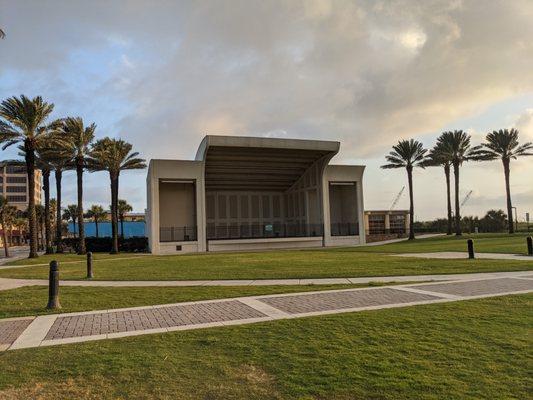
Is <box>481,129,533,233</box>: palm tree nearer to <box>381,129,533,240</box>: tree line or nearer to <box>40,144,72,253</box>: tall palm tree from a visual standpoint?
<box>381,129,533,240</box>: tree line

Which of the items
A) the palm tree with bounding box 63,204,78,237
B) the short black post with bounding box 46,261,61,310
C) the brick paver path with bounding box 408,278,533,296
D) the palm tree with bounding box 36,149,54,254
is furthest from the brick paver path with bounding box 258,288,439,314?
the palm tree with bounding box 63,204,78,237

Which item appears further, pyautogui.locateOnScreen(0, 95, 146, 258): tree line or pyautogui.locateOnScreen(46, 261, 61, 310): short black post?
pyautogui.locateOnScreen(0, 95, 146, 258): tree line

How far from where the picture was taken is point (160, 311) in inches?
361

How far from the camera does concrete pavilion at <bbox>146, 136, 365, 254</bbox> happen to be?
40406 mm

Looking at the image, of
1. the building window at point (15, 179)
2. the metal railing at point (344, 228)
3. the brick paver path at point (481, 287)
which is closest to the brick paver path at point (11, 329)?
the brick paver path at point (481, 287)

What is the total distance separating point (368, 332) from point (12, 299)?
360 inches

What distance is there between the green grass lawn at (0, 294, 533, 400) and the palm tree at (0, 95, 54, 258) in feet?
104

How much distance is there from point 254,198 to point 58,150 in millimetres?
19857

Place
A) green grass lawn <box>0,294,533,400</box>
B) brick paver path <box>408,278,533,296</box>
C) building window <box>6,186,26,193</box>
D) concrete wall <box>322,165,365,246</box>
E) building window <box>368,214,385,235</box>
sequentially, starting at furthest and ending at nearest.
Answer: building window <box>6,186,26,193</box>
building window <box>368,214,385,235</box>
concrete wall <box>322,165,365,246</box>
brick paver path <box>408,278,533,296</box>
green grass lawn <box>0,294,533,400</box>

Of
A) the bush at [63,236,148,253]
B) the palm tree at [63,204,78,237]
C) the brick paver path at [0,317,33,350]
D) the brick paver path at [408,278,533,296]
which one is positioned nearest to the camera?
the brick paver path at [0,317,33,350]

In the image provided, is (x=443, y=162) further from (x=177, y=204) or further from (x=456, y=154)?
(x=177, y=204)

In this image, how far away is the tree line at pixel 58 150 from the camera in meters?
34.8

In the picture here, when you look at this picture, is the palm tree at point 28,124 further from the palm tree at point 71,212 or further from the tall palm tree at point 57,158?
the palm tree at point 71,212

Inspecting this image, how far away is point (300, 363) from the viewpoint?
214 inches
